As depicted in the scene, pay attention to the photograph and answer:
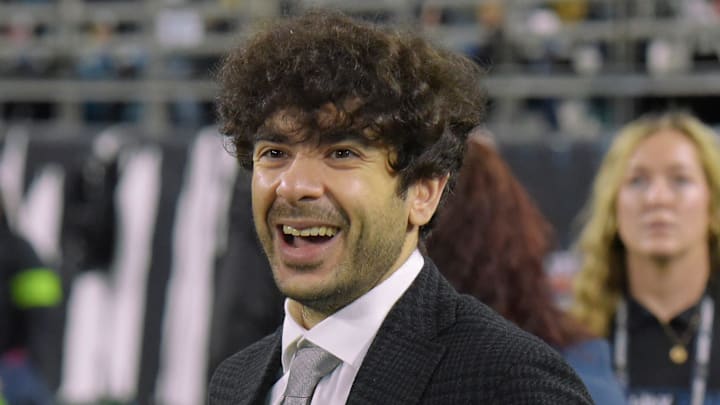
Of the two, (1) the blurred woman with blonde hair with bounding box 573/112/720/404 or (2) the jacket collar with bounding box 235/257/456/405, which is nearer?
(2) the jacket collar with bounding box 235/257/456/405

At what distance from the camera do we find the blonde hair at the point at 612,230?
3770 mm

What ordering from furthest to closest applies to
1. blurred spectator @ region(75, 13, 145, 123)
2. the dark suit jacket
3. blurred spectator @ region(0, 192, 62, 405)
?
blurred spectator @ region(75, 13, 145, 123), blurred spectator @ region(0, 192, 62, 405), the dark suit jacket

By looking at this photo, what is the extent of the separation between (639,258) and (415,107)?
2050 mm

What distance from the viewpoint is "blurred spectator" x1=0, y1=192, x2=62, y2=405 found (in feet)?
18.2

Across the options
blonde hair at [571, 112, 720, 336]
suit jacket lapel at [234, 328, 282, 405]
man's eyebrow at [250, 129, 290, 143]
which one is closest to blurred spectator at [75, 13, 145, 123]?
blonde hair at [571, 112, 720, 336]

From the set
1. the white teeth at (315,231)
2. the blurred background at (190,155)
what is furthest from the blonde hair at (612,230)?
the blurred background at (190,155)

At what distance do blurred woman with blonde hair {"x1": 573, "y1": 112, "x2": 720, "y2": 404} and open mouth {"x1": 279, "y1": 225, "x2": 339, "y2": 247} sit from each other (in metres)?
1.91

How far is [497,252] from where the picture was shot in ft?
9.53

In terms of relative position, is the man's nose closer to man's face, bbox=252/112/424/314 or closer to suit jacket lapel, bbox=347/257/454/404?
man's face, bbox=252/112/424/314

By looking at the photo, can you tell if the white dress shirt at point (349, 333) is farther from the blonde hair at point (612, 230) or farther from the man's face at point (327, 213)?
the blonde hair at point (612, 230)

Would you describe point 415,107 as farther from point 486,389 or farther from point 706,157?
point 706,157

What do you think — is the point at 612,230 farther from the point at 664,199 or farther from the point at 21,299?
the point at 21,299

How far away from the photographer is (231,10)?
32.1 feet

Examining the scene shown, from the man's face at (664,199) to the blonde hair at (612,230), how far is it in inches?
0.8
